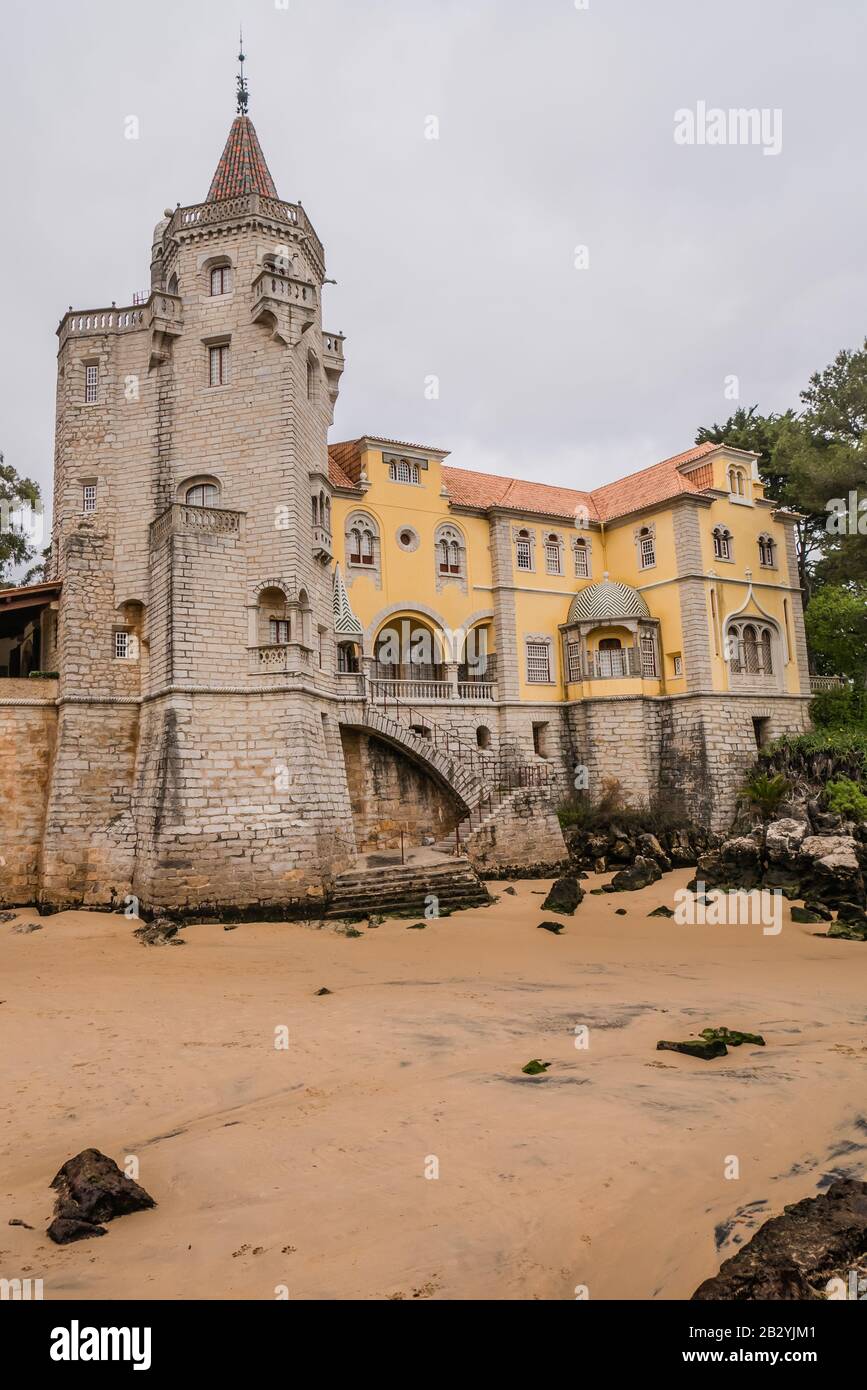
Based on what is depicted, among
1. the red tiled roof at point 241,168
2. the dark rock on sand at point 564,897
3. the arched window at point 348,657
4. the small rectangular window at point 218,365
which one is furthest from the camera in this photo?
the arched window at point 348,657

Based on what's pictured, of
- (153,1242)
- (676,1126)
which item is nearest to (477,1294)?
(153,1242)

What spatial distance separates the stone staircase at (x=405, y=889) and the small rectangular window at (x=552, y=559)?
15.8m

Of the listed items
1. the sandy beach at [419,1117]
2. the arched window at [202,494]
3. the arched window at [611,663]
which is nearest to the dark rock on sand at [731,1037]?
the sandy beach at [419,1117]

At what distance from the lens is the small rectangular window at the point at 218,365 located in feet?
82.8

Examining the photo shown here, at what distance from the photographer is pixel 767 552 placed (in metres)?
36.4

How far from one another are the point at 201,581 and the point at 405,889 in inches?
411

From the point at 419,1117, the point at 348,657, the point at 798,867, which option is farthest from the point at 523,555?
the point at 419,1117

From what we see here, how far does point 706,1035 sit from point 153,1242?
798 cm

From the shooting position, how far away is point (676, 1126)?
820cm

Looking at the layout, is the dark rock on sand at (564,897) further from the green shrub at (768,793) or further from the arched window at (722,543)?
the arched window at (722,543)

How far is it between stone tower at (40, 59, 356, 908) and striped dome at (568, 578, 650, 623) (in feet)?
40.2

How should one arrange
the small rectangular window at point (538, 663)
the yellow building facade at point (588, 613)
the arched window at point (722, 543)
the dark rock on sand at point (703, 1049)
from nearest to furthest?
the dark rock on sand at point (703, 1049) < the yellow building facade at point (588, 613) < the small rectangular window at point (538, 663) < the arched window at point (722, 543)

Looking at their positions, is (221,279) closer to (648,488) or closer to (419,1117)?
(648,488)
